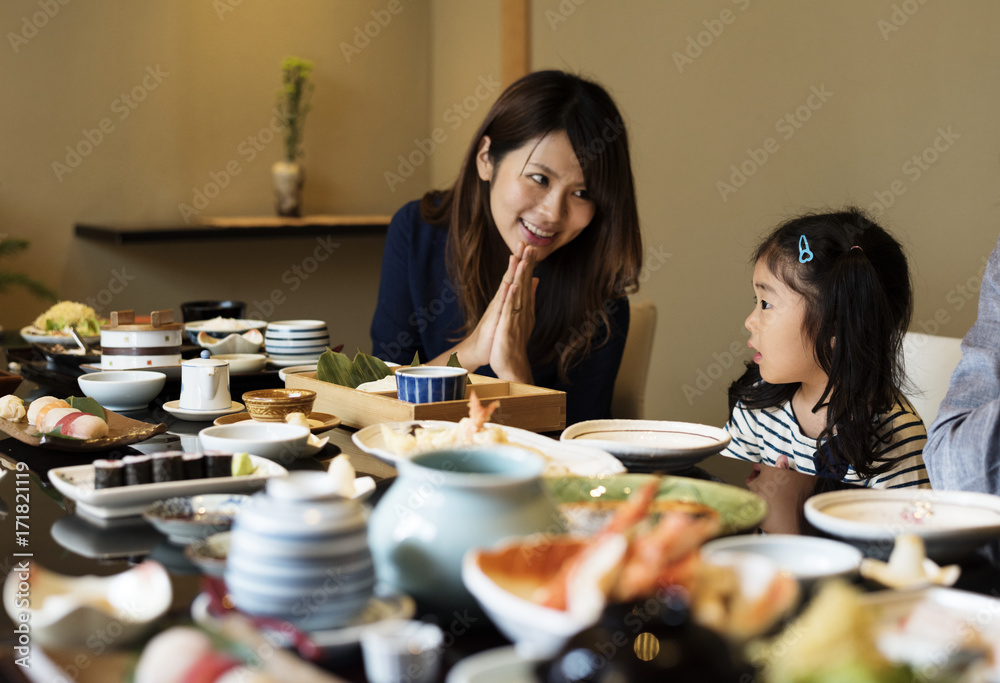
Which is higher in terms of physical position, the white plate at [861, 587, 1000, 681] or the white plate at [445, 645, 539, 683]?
the white plate at [861, 587, 1000, 681]

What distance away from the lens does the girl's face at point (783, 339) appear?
1.82 metres

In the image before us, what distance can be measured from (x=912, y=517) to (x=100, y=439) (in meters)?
0.95

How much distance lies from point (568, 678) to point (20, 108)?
3822 millimetres

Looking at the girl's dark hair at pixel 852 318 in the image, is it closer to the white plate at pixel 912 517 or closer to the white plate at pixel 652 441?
the white plate at pixel 652 441

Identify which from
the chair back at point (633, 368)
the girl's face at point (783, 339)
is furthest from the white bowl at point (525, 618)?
the chair back at point (633, 368)

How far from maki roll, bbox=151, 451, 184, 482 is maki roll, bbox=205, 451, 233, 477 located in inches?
1.0

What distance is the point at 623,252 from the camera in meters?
2.11

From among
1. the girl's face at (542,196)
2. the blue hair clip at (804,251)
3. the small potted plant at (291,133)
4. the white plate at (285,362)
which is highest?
the small potted plant at (291,133)

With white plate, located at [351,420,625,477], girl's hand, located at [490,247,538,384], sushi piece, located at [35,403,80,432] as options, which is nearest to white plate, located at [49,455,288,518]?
white plate, located at [351,420,625,477]

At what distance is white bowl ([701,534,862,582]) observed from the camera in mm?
645

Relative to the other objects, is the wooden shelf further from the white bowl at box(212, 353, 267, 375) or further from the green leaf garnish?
the green leaf garnish

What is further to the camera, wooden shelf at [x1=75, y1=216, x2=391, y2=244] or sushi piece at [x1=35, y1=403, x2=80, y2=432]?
wooden shelf at [x1=75, y1=216, x2=391, y2=244]

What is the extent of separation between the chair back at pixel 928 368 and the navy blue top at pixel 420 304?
0.63 meters

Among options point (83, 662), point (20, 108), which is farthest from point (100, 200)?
point (83, 662)
